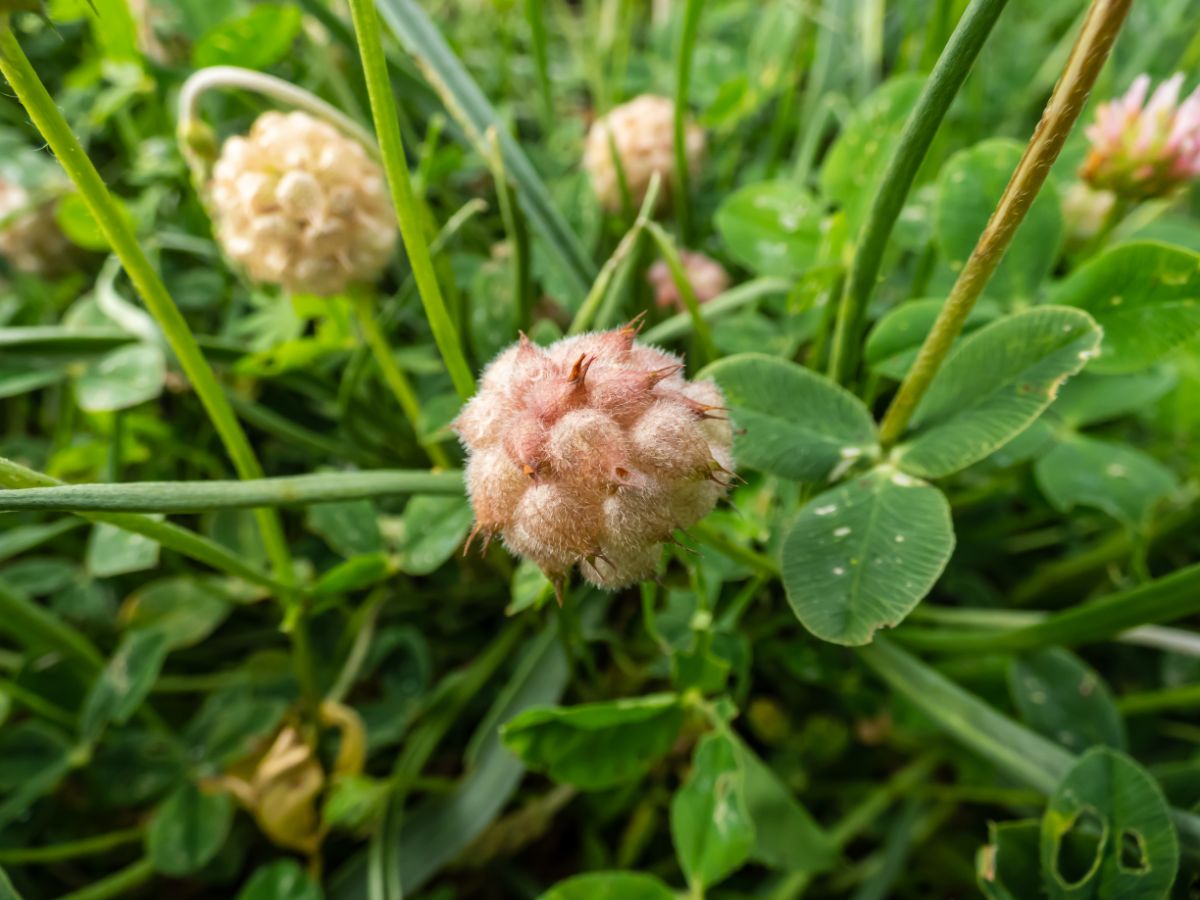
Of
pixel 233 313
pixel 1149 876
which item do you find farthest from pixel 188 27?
pixel 1149 876

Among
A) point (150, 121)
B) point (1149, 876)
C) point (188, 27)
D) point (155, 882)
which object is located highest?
point (188, 27)

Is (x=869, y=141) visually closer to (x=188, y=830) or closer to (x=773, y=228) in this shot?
(x=773, y=228)

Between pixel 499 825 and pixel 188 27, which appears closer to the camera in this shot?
pixel 499 825

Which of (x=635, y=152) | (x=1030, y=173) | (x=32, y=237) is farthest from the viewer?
(x=32, y=237)

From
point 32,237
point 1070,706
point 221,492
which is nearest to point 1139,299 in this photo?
point 1070,706

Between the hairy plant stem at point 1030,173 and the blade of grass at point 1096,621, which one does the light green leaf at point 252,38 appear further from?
the blade of grass at point 1096,621

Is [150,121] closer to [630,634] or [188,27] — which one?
[188,27]

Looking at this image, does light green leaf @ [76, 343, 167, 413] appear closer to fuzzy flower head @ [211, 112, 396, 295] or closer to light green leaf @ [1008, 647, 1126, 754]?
fuzzy flower head @ [211, 112, 396, 295]
